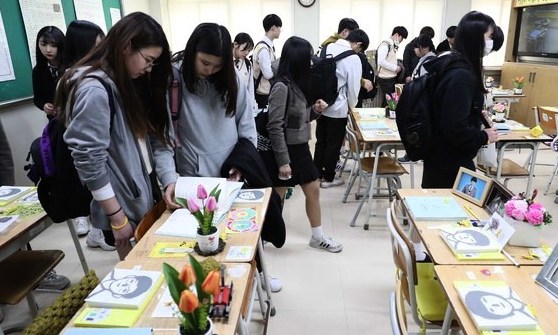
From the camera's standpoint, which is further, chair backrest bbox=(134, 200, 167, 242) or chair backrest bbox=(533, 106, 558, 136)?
chair backrest bbox=(533, 106, 558, 136)

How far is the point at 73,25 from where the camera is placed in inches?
79.7

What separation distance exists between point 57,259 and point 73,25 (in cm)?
122

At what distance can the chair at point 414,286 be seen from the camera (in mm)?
1380

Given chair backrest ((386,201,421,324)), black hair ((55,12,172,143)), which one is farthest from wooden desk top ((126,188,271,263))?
chair backrest ((386,201,421,324))

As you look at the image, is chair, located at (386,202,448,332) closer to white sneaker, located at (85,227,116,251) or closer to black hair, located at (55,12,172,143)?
black hair, located at (55,12,172,143)

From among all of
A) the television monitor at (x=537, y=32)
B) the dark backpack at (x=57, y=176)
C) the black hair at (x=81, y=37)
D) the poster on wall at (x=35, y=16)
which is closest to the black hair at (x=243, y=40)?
the poster on wall at (x=35, y=16)

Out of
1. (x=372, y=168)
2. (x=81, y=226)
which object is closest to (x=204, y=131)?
(x=372, y=168)

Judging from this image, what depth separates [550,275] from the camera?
1.18 meters

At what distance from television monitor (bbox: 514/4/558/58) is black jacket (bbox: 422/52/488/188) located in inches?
206

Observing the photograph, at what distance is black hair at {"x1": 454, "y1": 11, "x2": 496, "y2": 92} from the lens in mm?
1818

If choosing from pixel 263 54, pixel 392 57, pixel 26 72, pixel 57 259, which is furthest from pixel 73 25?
pixel 392 57

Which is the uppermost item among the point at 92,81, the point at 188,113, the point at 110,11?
the point at 110,11

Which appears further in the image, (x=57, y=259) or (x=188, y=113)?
(x=57, y=259)

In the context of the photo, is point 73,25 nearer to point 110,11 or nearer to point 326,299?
Result: point 326,299
